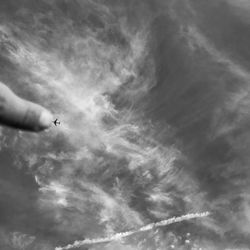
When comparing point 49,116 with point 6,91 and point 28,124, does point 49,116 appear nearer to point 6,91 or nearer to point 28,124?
point 28,124

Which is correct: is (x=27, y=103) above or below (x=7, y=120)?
above

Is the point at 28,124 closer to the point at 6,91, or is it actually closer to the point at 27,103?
the point at 27,103

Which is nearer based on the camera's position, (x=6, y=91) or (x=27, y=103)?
(x=6, y=91)

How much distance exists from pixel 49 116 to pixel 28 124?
2.10ft

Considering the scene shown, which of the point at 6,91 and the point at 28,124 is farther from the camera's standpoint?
the point at 28,124

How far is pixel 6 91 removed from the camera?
8117mm

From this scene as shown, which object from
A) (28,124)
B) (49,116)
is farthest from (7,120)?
(49,116)

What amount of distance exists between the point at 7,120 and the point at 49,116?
1248 millimetres

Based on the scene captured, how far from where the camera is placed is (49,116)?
29.9 feet

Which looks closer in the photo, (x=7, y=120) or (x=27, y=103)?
(x=7, y=120)

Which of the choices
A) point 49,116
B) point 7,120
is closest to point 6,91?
point 7,120

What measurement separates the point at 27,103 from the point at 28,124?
0.58 m

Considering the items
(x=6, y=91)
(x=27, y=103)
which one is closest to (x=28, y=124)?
(x=27, y=103)

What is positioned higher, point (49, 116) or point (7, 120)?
point (49, 116)
